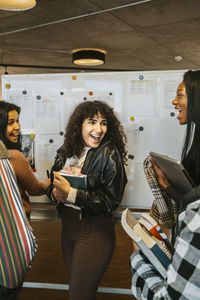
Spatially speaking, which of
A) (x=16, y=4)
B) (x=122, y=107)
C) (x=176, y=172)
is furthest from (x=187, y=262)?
(x=16, y=4)

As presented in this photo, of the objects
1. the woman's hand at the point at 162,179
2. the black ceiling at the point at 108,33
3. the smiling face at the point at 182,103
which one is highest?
the black ceiling at the point at 108,33

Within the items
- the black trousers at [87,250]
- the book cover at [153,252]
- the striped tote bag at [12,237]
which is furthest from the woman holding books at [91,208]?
the book cover at [153,252]

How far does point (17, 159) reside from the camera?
6.44 feet

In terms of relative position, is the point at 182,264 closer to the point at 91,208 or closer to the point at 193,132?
the point at 193,132

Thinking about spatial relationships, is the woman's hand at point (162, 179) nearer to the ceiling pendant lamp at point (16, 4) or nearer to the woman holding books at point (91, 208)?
the woman holding books at point (91, 208)

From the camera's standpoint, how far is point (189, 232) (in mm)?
719

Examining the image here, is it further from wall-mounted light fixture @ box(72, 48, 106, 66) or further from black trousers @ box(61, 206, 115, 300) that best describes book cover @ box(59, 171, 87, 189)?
wall-mounted light fixture @ box(72, 48, 106, 66)

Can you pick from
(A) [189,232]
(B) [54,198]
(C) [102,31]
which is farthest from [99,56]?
(A) [189,232]

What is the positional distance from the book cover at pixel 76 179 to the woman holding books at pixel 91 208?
23mm

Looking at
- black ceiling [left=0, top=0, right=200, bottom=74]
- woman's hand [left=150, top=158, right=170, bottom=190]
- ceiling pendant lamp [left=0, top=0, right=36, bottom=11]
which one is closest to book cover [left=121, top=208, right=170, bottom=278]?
woman's hand [left=150, top=158, right=170, bottom=190]

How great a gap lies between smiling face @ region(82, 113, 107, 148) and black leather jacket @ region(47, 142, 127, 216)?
0.29 feet

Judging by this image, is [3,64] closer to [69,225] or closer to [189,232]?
[69,225]

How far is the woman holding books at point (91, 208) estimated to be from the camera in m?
1.71

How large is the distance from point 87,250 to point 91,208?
23 centimetres
